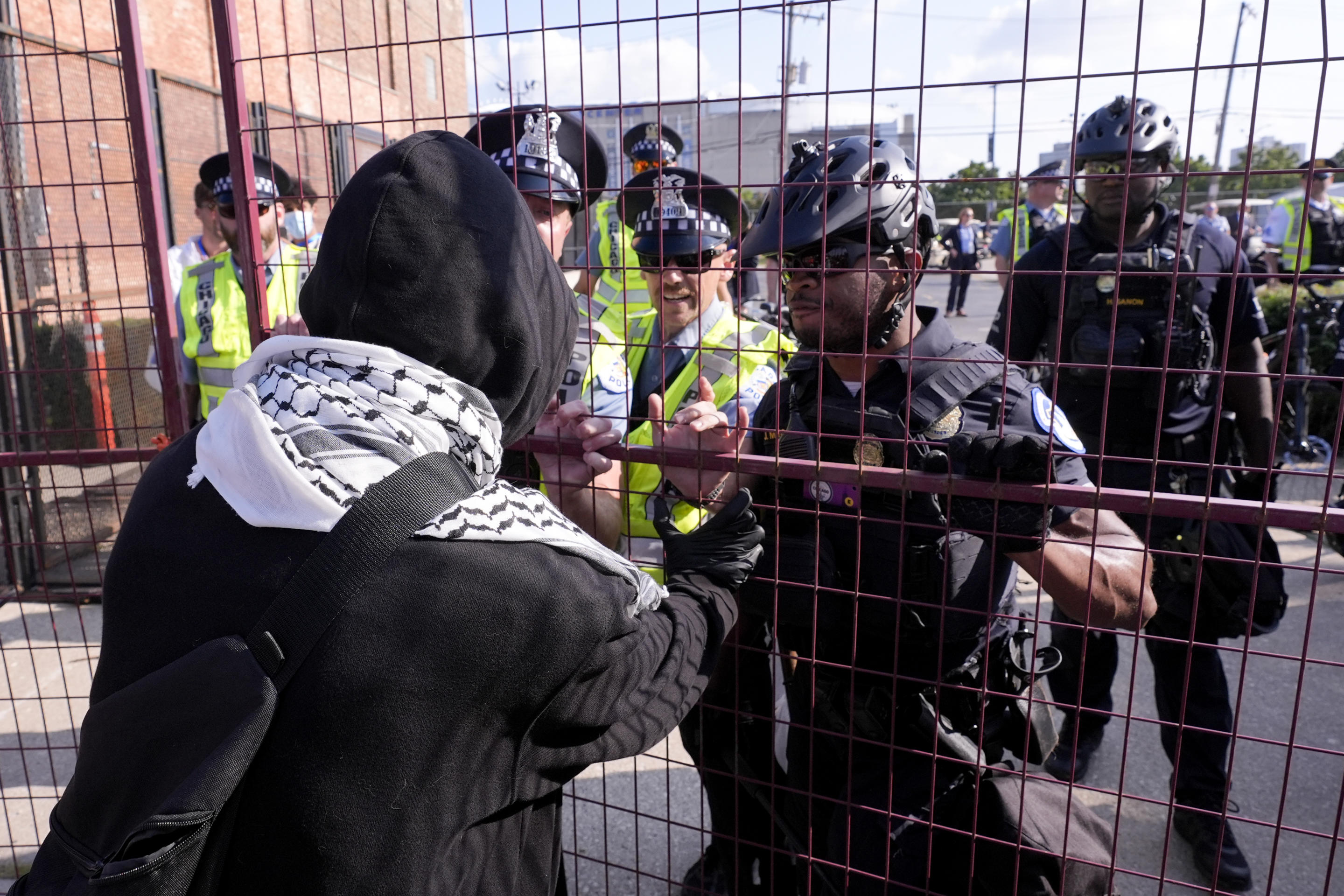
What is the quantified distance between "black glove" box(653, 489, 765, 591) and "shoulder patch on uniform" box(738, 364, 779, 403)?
0.94 m

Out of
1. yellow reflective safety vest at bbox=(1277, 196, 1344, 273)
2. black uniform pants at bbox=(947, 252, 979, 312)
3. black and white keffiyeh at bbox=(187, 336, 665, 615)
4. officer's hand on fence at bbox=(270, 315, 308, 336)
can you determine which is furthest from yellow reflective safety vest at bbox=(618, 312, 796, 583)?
black uniform pants at bbox=(947, 252, 979, 312)

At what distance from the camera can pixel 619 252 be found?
607 centimetres

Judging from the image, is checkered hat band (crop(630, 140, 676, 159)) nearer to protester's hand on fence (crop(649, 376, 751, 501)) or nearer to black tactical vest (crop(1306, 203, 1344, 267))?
protester's hand on fence (crop(649, 376, 751, 501))

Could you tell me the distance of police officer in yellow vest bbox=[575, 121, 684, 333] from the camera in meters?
4.23

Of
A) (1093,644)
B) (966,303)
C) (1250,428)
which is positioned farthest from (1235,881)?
(966,303)

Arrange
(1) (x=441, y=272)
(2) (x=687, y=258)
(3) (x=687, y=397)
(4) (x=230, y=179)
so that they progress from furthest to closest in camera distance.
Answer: (4) (x=230, y=179) < (2) (x=687, y=258) < (3) (x=687, y=397) < (1) (x=441, y=272)

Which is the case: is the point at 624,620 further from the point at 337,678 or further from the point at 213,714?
the point at 213,714

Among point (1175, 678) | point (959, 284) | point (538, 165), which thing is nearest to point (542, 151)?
point (538, 165)

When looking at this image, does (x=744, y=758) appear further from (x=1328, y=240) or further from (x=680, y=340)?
(x=1328, y=240)

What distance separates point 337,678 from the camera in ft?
3.69

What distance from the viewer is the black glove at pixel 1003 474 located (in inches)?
62.3

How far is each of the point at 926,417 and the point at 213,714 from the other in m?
1.34

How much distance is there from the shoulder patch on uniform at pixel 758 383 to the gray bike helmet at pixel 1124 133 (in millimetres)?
1645

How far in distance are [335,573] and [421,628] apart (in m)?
0.13
